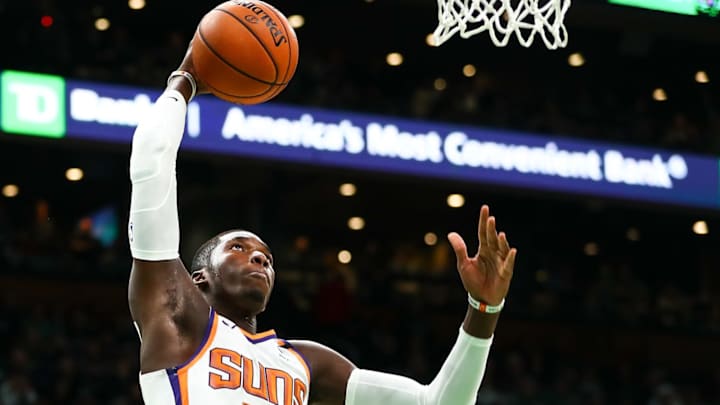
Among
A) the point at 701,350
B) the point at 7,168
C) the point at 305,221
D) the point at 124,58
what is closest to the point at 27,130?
the point at 124,58

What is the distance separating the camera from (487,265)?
3719 millimetres

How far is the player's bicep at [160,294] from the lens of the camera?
358cm

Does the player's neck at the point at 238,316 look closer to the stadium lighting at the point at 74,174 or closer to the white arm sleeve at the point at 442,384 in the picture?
the white arm sleeve at the point at 442,384

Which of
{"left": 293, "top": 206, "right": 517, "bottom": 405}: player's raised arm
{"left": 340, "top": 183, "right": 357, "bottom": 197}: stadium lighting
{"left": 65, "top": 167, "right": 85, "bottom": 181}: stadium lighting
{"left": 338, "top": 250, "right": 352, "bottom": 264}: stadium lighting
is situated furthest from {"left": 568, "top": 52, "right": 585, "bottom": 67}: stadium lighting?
{"left": 293, "top": 206, "right": 517, "bottom": 405}: player's raised arm

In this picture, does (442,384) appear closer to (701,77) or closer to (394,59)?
(394,59)

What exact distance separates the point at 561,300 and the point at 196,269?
41.3ft

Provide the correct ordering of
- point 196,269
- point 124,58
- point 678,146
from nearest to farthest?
1. point 196,269
2. point 124,58
3. point 678,146

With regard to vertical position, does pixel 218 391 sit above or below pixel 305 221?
below

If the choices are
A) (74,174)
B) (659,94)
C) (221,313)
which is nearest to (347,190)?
(74,174)

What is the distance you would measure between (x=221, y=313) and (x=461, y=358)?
29.4 inches

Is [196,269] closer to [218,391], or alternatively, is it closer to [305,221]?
[218,391]

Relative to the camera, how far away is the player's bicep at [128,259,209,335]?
11.7ft

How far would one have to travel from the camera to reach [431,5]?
12.9 metres

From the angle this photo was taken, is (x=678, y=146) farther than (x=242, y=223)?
No
